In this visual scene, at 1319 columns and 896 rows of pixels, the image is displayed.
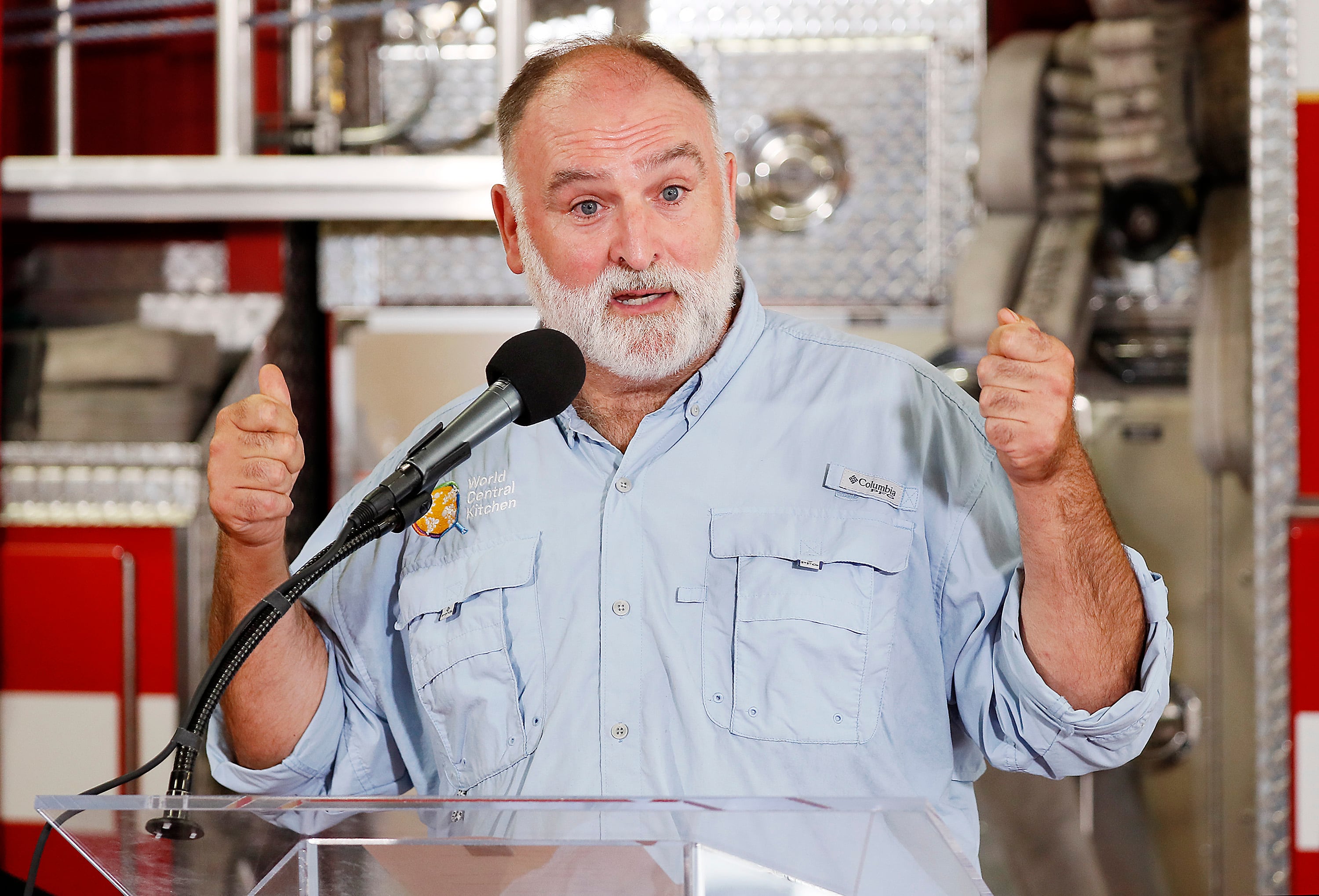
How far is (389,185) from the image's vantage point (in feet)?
9.87

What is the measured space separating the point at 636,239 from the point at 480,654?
0.55 metres

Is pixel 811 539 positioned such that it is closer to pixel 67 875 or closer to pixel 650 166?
pixel 650 166

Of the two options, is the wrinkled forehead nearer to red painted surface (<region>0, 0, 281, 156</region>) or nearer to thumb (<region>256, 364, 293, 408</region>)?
thumb (<region>256, 364, 293, 408</region>)

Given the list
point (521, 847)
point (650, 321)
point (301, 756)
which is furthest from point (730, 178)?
point (521, 847)

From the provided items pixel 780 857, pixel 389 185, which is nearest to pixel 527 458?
pixel 780 857

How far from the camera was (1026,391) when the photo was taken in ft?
4.21

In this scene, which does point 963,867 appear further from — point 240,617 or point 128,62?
point 128,62

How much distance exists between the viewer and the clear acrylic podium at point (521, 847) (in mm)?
985

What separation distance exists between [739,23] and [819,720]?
2087mm

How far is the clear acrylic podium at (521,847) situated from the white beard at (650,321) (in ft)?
2.32

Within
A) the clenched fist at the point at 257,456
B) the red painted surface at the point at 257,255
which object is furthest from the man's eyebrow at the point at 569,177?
the red painted surface at the point at 257,255

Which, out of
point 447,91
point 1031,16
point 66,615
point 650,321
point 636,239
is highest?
point 1031,16

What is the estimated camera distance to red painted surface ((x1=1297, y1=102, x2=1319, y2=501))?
2369mm

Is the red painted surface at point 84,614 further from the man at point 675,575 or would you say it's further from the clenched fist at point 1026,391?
the clenched fist at point 1026,391
